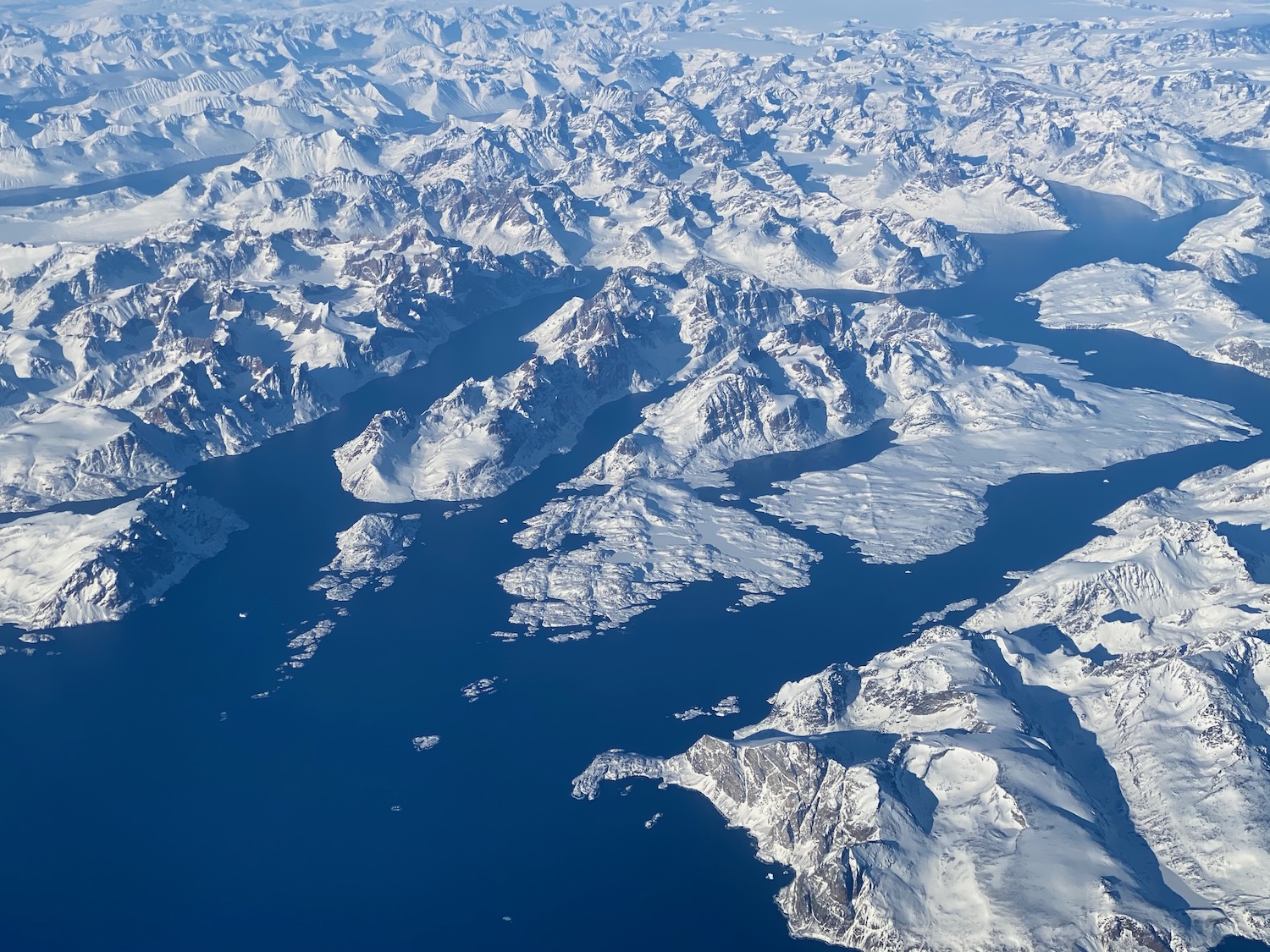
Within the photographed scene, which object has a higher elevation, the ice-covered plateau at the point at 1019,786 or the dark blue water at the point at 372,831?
the ice-covered plateau at the point at 1019,786

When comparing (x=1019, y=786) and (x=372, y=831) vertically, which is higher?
(x=1019, y=786)

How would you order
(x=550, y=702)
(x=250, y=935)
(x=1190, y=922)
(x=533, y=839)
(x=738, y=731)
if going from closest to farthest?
(x=1190, y=922) → (x=250, y=935) → (x=533, y=839) → (x=738, y=731) → (x=550, y=702)

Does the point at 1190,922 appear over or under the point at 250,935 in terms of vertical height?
over

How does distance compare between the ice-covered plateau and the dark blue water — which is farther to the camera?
the dark blue water

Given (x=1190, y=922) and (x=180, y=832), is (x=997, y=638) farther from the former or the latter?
(x=180, y=832)

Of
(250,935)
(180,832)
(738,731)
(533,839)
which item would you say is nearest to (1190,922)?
(738,731)

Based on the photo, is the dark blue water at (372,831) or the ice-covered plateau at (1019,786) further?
the dark blue water at (372,831)

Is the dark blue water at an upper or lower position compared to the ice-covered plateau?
lower

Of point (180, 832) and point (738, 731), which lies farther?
point (738, 731)
